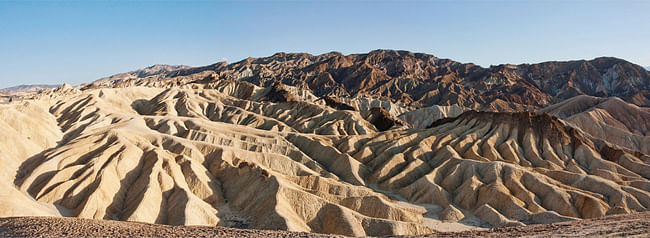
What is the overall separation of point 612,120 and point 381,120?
61685 mm

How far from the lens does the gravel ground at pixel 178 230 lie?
22.6 m

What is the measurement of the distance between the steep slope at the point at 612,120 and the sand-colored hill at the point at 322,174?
26.5m

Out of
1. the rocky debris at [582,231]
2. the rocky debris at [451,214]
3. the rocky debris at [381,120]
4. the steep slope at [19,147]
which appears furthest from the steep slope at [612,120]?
the steep slope at [19,147]

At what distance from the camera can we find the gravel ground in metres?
22.6

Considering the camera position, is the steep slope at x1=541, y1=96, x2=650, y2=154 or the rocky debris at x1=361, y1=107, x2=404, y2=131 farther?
the rocky debris at x1=361, y1=107, x2=404, y2=131

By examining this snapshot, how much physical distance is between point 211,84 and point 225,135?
2926 inches

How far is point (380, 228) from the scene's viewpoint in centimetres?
3719

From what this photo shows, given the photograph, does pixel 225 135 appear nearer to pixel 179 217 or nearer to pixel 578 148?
pixel 179 217

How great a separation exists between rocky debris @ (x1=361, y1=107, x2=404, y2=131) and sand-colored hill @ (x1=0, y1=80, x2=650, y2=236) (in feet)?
71.9

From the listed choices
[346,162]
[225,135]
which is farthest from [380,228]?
[225,135]

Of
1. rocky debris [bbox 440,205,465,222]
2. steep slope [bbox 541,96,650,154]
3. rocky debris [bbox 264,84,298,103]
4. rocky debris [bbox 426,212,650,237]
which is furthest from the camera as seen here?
rocky debris [bbox 264,84,298,103]

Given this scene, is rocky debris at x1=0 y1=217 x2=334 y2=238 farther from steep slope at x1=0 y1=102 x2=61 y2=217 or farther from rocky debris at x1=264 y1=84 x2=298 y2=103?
rocky debris at x1=264 y1=84 x2=298 y2=103

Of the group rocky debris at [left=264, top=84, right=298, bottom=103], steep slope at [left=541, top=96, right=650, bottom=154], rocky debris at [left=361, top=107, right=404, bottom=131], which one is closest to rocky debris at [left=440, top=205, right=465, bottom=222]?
rocky debris at [left=361, top=107, right=404, bottom=131]

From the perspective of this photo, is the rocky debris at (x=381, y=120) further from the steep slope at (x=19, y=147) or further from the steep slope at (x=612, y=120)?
the steep slope at (x=19, y=147)
